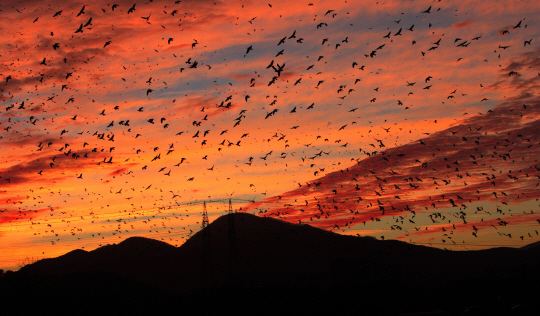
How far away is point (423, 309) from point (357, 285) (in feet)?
145

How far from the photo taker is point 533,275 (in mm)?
179250

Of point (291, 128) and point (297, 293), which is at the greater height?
point (291, 128)

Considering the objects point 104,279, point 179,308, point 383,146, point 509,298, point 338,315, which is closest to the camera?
point 383,146

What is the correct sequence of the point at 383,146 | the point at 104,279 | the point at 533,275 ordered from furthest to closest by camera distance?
the point at 533,275 → the point at 104,279 → the point at 383,146

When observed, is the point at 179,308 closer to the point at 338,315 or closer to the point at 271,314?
the point at 271,314

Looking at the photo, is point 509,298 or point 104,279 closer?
point 509,298

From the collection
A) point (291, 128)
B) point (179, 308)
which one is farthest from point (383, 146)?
point (179, 308)

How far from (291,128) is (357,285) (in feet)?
333

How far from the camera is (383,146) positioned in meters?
58.9

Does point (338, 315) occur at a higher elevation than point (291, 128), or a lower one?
lower

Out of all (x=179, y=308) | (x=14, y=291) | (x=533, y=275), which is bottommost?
(x=533, y=275)

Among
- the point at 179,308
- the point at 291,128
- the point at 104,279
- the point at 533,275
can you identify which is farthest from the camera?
the point at 533,275

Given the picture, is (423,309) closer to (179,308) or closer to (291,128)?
(179,308)

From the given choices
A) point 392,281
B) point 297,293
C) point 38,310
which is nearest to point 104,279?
point 38,310
